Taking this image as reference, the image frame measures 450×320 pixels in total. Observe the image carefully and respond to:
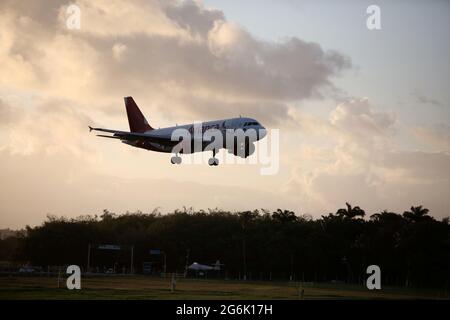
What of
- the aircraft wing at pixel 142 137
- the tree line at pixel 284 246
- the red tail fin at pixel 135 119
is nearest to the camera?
the aircraft wing at pixel 142 137

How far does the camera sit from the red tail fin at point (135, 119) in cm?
9157

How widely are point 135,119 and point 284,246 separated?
51333mm

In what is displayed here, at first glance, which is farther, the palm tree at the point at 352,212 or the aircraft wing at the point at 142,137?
the palm tree at the point at 352,212

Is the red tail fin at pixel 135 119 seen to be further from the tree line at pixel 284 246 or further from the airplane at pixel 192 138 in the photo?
the tree line at pixel 284 246

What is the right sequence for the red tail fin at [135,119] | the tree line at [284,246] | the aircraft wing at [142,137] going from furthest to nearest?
the tree line at [284,246]
the red tail fin at [135,119]
the aircraft wing at [142,137]

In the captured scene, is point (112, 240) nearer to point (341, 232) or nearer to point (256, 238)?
point (256, 238)

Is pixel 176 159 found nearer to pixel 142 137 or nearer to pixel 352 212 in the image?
pixel 142 137

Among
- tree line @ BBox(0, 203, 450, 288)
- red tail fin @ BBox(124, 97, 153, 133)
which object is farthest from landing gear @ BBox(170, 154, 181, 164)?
tree line @ BBox(0, 203, 450, 288)

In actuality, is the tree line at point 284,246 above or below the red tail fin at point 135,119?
below

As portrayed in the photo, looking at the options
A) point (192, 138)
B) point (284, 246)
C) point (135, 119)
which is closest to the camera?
point (192, 138)

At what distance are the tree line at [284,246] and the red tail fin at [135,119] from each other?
137 ft

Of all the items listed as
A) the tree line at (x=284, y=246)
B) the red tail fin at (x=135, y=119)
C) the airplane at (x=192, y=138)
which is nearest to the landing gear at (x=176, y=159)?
the airplane at (x=192, y=138)

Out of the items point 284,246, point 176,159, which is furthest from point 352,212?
point 176,159

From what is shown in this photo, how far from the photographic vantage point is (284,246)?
133 m
